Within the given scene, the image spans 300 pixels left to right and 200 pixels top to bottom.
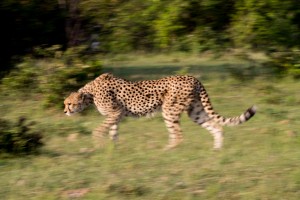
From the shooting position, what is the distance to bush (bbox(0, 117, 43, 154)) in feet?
26.5

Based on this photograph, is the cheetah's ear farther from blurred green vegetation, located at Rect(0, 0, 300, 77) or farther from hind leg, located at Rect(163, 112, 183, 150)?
blurred green vegetation, located at Rect(0, 0, 300, 77)

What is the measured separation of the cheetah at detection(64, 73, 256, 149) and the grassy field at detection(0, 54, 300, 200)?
21cm

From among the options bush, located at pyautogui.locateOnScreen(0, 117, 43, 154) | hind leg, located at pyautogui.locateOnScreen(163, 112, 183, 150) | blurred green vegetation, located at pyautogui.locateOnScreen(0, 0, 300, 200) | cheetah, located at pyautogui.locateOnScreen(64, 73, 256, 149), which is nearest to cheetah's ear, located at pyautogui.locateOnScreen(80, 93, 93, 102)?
cheetah, located at pyautogui.locateOnScreen(64, 73, 256, 149)

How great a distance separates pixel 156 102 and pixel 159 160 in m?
1.57

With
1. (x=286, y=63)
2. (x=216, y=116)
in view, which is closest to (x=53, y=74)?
(x=216, y=116)

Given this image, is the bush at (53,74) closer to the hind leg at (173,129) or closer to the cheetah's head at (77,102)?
the cheetah's head at (77,102)

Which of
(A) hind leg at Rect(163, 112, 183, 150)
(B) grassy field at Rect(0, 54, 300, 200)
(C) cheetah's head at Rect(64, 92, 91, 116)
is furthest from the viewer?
(C) cheetah's head at Rect(64, 92, 91, 116)

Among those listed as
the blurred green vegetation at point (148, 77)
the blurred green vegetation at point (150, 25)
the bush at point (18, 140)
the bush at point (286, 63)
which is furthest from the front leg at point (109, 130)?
the bush at point (286, 63)

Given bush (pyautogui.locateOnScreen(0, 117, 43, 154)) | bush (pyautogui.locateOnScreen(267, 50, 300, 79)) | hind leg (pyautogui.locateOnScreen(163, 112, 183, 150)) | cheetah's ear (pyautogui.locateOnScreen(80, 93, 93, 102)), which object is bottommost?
bush (pyautogui.locateOnScreen(267, 50, 300, 79))

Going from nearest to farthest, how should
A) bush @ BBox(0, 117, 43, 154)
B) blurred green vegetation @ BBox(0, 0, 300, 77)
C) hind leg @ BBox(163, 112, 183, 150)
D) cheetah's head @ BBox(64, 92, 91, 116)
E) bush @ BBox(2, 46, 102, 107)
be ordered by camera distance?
1. bush @ BBox(0, 117, 43, 154)
2. hind leg @ BBox(163, 112, 183, 150)
3. cheetah's head @ BBox(64, 92, 91, 116)
4. bush @ BBox(2, 46, 102, 107)
5. blurred green vegetation @ BBox(0, 0, 300, 77)

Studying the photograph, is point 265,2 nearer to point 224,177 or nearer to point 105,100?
point 105,100

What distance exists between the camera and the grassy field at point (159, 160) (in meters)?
6.55

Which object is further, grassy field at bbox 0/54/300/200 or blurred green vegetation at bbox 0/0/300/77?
blurred green vegetation at bbox 0/0/300/77

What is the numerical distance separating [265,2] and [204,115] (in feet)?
19.7
